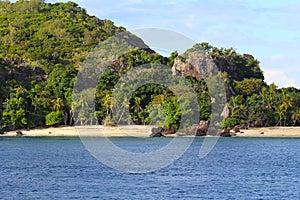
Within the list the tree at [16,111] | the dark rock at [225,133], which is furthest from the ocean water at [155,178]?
the dark rock at [225,133]

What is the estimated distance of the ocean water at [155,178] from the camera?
2109 inches

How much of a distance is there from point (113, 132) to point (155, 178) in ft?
282

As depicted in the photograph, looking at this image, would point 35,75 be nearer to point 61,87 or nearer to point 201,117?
point 61,87

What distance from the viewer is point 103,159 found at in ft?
290

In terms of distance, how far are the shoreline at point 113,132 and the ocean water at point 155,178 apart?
49.4 meters

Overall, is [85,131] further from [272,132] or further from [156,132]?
[272,132]

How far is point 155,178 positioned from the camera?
210ft

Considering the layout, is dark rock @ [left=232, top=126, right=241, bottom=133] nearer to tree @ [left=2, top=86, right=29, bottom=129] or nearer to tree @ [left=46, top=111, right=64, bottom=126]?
tree @ [left=46, top=111, right=64, bottom=126]

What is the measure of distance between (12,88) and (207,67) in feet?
172

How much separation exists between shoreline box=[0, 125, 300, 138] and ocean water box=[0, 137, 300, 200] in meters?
49.4

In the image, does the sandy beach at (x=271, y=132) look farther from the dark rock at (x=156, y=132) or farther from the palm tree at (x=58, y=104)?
the palm tree at (x=58, y=104)

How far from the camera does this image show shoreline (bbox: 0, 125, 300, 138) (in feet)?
486

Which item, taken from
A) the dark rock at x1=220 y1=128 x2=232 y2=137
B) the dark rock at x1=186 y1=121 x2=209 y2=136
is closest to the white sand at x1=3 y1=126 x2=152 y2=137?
the dark rock at x1=186 y1=121 x2=209 y2=136

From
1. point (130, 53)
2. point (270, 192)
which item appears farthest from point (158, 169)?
point (130, 53)
